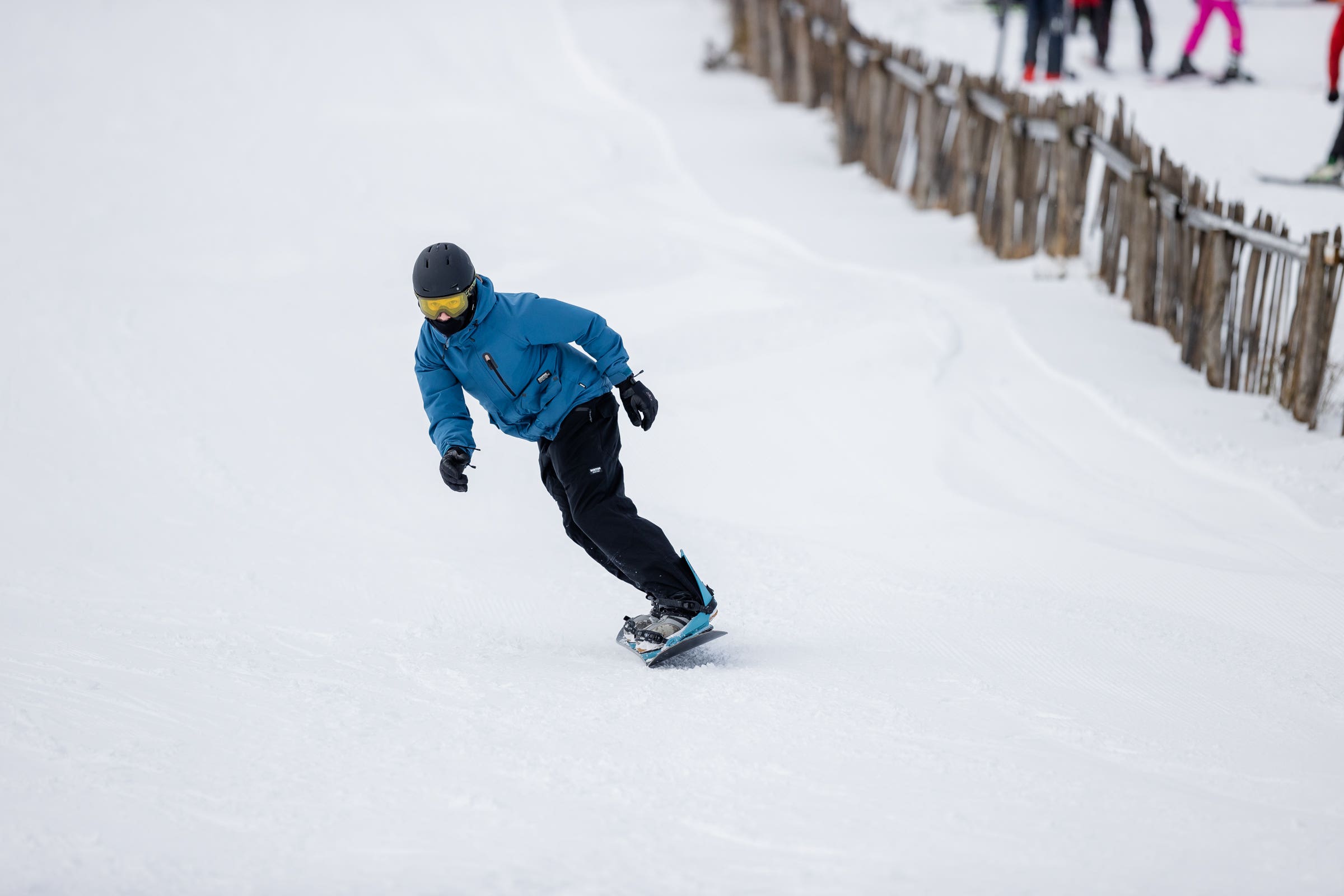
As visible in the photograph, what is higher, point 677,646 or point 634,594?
point 677,646

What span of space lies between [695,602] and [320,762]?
4.78 feet

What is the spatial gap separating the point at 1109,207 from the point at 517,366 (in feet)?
17.2

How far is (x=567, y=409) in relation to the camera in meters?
4.18

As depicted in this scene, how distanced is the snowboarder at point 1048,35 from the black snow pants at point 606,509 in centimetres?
958

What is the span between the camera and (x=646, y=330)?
7.89 metres

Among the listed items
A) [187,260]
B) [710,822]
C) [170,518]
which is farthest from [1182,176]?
[187,260]

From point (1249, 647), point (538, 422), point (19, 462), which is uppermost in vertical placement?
point (538, 422)

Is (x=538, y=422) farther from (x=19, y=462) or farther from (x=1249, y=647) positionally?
(x=19, y=462)

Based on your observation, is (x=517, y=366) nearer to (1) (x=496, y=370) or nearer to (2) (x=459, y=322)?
(1) (x=496, y=370)

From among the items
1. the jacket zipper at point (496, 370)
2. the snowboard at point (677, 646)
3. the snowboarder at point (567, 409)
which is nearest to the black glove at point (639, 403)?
the snowboarder at point (567, 409)

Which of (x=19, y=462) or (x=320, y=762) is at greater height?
(x=320, y=762)

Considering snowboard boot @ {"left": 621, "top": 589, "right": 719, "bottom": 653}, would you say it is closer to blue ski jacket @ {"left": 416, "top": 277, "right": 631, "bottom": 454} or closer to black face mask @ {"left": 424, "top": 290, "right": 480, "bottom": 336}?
blue ski jacket @ {"left": 416, "top": 277, "right": 631, "bottom": 454}

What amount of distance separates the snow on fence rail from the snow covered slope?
0.28 m

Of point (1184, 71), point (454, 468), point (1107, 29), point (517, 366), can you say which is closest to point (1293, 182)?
point (1184, 71)
